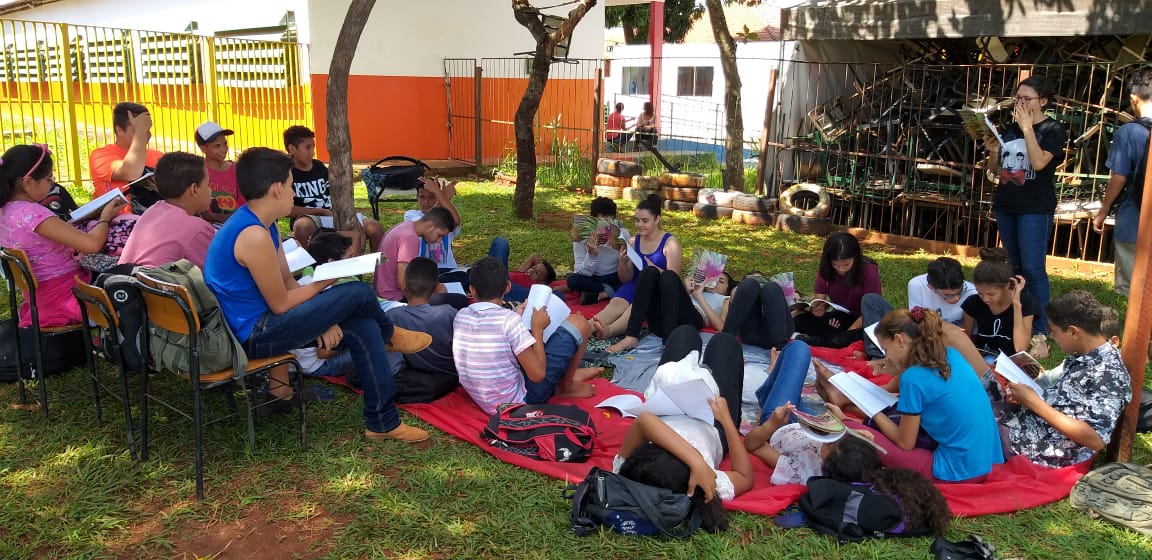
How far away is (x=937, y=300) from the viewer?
5.38 m

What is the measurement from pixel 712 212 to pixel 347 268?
26.1 ft

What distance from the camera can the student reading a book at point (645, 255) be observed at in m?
6.10

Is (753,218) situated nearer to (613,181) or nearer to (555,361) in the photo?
(613,181)

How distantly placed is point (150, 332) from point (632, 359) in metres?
3.00

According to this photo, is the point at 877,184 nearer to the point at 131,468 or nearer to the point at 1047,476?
the point at 1047,476

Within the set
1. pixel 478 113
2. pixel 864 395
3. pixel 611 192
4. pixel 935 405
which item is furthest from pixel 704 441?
pixel 478 113

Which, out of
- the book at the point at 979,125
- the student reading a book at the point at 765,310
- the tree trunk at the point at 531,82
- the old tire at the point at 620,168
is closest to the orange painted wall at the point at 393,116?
the old tire at the point at 620,168

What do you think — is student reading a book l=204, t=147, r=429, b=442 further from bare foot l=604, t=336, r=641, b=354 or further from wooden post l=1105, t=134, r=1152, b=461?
wooden post l=1105, t=134, r=1152, b=461

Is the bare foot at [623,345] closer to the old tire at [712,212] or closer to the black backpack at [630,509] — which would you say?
the black backpack at [630,509]

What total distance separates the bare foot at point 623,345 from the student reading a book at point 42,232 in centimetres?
314

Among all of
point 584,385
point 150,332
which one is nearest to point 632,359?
point 584,385

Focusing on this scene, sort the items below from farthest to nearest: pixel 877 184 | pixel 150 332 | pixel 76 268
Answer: pixel 877 184
pixel 76 268
pixel 150 332

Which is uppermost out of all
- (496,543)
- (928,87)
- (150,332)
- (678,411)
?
(928,87)

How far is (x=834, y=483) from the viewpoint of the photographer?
11.4 ft
